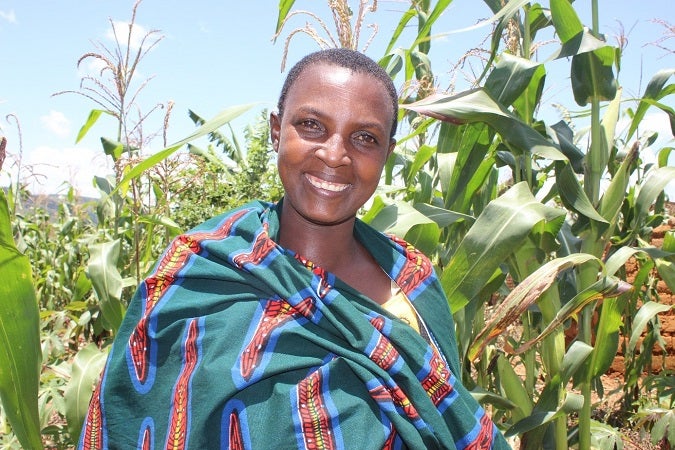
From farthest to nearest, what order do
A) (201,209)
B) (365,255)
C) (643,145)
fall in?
(201,209)
(643,145)
(365,255)

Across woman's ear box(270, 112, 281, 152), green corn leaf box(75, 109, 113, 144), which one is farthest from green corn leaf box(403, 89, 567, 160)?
green corn leaf box(75, 109, 113, 144)

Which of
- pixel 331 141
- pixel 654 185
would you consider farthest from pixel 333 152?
pixel 654 185

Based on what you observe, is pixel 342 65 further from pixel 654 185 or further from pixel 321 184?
pixel 654 185

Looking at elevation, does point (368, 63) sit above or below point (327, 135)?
above

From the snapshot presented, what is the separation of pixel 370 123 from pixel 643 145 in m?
2.65

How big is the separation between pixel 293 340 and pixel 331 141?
0.36m

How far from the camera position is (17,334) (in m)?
1.33

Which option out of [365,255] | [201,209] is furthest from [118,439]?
[201,209]

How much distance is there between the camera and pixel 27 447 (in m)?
1.48

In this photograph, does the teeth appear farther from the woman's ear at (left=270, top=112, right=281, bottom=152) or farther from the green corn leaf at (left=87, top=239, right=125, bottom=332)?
the green corn leaf at (left=87, top=239, right=125, bottom=332)

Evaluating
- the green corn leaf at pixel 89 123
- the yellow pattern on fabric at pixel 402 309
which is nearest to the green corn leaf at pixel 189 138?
the yellow pattern on fabric at pixel 402 309

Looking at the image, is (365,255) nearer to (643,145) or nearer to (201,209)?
(643,145)

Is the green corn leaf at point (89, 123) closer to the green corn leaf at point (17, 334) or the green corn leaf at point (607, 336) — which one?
the green corn leaf at point (17, 334)

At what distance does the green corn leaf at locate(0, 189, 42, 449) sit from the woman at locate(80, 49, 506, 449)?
14.9 inches
